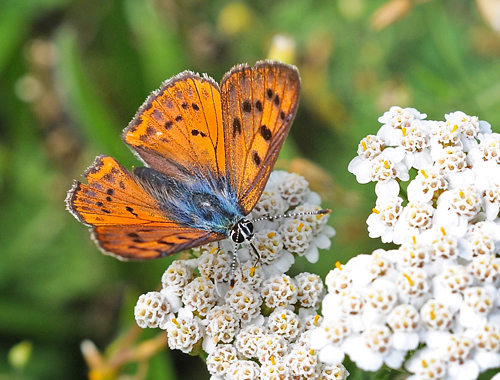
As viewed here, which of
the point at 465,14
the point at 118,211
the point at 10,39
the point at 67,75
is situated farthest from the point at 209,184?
the point at 465,14

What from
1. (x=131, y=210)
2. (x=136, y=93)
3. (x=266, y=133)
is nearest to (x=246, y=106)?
(x=266, y=133)

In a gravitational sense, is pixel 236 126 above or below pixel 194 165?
above

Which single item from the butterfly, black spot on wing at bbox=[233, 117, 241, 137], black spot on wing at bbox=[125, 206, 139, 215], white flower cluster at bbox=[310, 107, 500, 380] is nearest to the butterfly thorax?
the butterfly

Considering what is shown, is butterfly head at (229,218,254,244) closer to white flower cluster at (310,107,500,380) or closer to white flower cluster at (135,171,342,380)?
white flower cluster at (135,171,342,380)

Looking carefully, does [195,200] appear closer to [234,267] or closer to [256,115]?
[234,267]

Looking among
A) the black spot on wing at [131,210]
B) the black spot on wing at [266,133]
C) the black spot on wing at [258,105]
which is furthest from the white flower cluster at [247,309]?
the black spot on wing at [258,105]

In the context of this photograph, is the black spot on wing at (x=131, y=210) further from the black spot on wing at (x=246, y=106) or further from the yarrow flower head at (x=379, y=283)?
the black spot on wing at (x=246, y=106)

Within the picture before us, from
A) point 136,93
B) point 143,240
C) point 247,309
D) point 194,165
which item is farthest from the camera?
point 136,93
